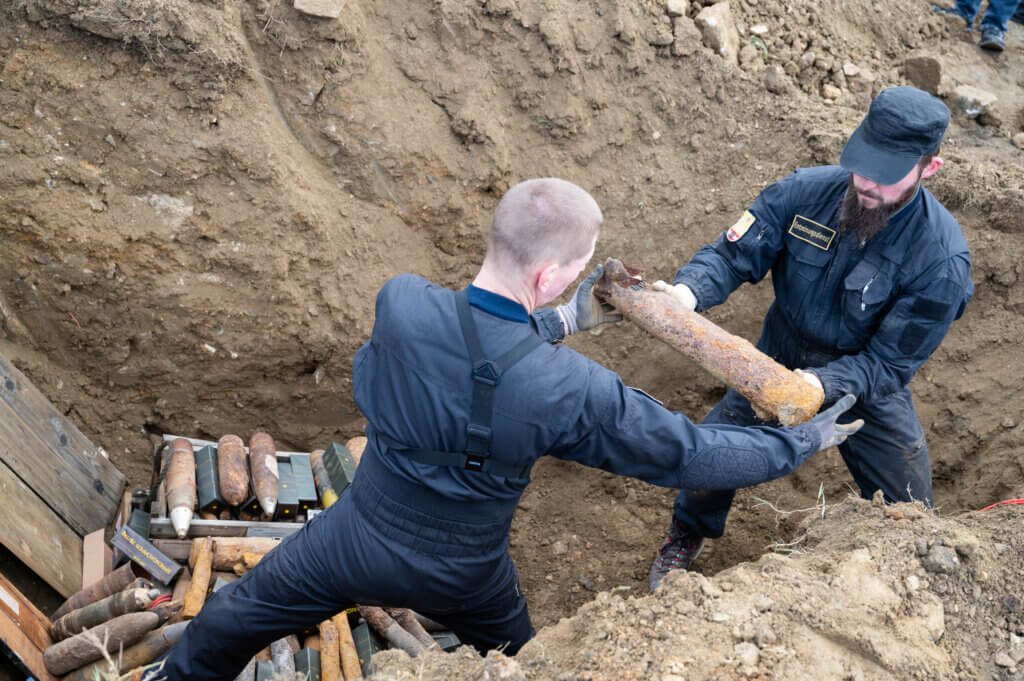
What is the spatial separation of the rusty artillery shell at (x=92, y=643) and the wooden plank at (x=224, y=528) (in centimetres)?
60

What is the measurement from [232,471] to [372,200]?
192 centimetres

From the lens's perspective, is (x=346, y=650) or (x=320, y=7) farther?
(x=320, y=7)

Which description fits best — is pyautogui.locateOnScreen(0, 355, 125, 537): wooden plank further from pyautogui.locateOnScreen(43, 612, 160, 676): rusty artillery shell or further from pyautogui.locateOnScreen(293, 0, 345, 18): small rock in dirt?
pyautogui.locateOnScreen(293, 0, 345, 18): small rock in dirt

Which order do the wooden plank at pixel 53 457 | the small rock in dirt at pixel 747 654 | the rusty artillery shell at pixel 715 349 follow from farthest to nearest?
the wooden plank at pixel 53 457, the rusty artillery shell at pixel 715 349, the small rock in dirt at pixel 747 654

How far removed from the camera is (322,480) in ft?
15.3

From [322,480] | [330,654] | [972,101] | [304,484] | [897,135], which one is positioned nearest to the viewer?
[897,135]

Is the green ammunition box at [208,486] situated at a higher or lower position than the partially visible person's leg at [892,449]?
lower

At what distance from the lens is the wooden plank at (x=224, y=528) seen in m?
4.14

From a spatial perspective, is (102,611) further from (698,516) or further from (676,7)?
(676,7)

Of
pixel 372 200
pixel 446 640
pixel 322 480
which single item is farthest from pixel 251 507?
pixel 372 200

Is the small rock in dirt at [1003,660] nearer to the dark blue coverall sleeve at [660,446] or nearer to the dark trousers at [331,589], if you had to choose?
the dark blue coverall sleeve at [660,446]

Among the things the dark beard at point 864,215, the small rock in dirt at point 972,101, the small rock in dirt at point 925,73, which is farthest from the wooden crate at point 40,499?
the small rock in dirt at point 972,101

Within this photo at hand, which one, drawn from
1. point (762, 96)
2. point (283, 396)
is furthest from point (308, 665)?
point (762, 96)

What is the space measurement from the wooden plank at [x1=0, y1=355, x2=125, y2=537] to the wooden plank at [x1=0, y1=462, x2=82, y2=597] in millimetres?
69
